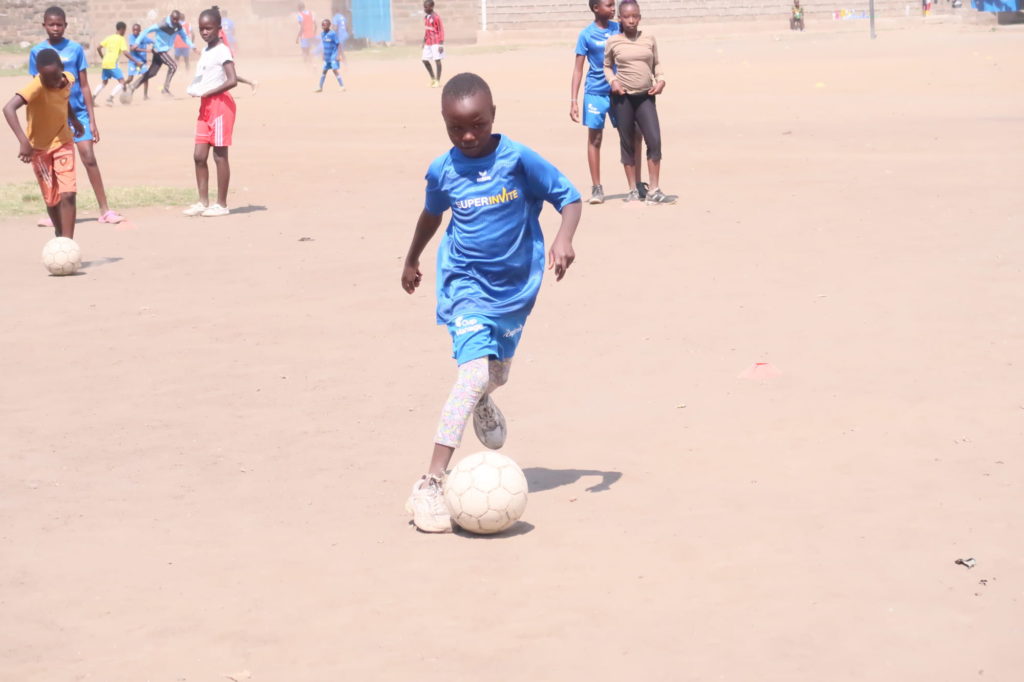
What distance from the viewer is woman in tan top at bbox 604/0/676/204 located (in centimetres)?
1296

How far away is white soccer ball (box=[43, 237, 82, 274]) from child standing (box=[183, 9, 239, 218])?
2531 mm

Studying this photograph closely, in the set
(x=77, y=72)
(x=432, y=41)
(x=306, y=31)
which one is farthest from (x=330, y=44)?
(x=77, y=72)

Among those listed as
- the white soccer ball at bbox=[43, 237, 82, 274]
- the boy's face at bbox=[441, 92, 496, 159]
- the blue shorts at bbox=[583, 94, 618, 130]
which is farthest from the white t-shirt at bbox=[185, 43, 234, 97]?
the boy's face at bbox=[441, 92, 496, 159]

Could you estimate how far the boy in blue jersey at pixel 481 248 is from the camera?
5219 mm

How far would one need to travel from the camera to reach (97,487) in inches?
228

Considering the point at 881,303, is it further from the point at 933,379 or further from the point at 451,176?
the point at 451,176

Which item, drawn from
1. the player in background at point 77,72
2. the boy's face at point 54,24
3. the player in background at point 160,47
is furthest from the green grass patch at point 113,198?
the player in background at point 160,47

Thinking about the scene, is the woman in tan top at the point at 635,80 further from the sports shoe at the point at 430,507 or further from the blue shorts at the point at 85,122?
the sports shoe at the point at 430,507

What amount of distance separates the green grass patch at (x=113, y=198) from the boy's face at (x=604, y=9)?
15.3 ft

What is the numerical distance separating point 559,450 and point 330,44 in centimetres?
2595

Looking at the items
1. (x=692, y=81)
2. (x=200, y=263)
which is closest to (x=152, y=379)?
(x=200, y=263)

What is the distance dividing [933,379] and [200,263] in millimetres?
6156

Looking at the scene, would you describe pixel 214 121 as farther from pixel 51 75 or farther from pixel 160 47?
pixel 160 47

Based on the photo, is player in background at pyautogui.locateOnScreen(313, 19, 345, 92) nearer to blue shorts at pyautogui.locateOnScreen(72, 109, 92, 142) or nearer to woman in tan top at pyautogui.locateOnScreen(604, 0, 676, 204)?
blue shorts at pyautogui.locateOnScreen(72, 109, 92, 142)
